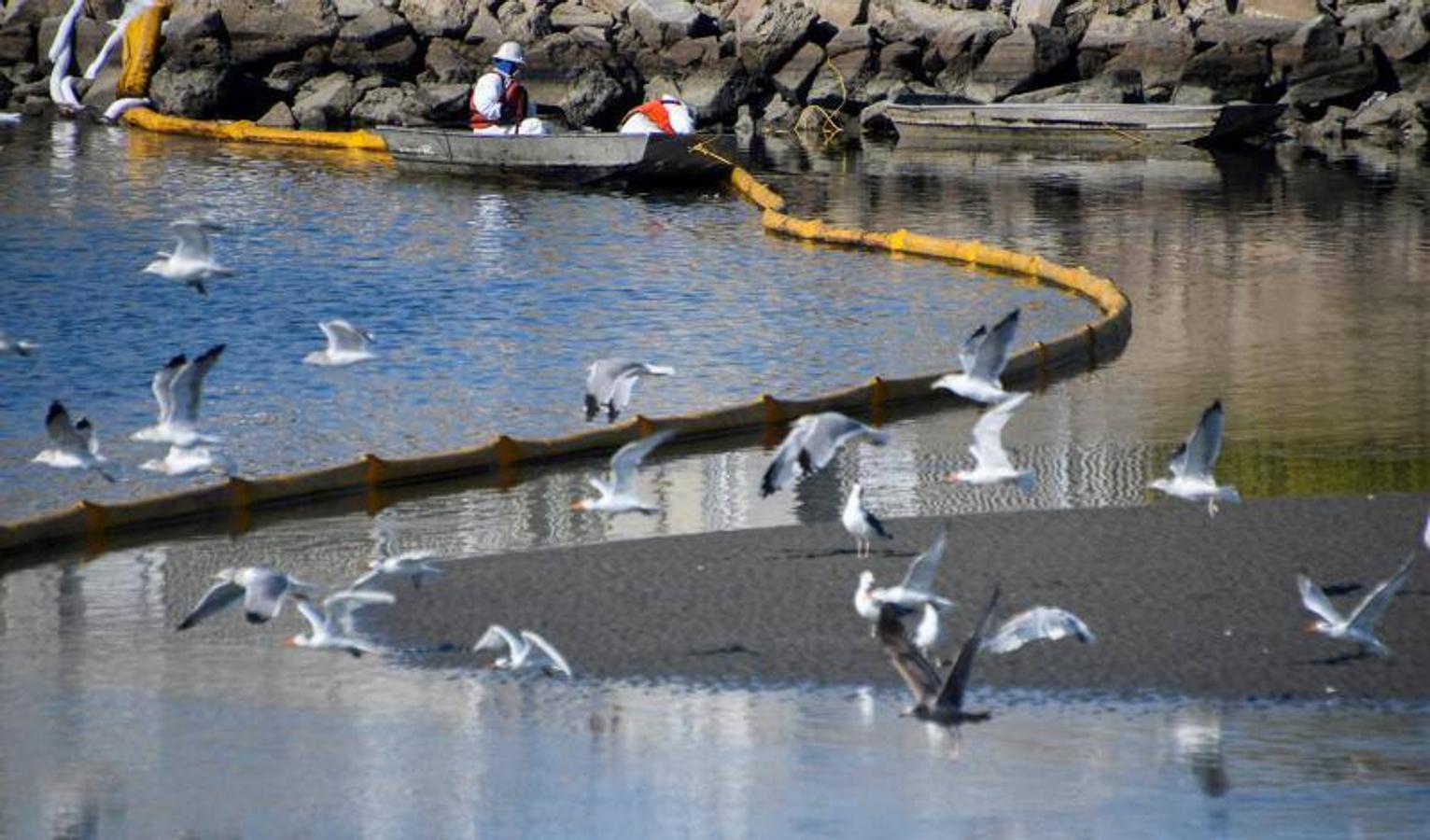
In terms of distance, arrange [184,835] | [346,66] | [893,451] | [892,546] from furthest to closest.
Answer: [346,66], [893,451], [892,546], [184,835]

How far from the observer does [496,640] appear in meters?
13.8

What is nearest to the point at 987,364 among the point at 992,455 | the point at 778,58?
the point at 992,455

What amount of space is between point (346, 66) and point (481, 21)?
10.3ft

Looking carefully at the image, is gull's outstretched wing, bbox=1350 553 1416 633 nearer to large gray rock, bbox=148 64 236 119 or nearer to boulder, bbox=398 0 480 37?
large gray rock, bbox=148 64 236 119

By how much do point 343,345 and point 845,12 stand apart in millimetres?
38902

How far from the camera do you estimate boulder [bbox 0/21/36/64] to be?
58.5 metres

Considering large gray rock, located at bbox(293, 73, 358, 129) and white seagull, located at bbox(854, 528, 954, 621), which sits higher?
white seagull, located at bbox(854, 528, 954, 621)

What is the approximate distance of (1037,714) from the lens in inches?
513

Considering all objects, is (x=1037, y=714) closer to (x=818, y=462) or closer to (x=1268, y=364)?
(x=818, y=462)

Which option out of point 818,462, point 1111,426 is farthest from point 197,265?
point 1111,426

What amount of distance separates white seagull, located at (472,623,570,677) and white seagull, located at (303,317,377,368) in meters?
2.73

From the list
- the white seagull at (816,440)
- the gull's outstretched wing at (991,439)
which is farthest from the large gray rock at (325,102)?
the white seagull at (816,440)

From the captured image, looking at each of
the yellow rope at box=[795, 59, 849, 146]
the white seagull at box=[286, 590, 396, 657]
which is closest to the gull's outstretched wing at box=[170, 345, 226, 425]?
the white seagull at box=[286, 590, 396, 657]

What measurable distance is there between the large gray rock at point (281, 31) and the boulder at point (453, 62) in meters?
2.40
